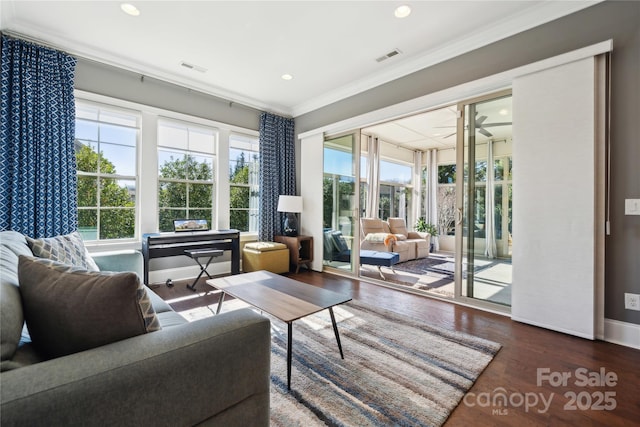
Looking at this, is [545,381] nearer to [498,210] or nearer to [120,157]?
[498,210]

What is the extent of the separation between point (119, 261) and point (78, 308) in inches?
73.4

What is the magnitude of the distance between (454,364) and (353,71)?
11.6 feet

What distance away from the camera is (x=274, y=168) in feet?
16.4

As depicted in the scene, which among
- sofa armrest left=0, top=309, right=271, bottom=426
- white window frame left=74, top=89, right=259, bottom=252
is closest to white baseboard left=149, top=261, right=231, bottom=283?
white window frame left=74, top=89, right=259, bottom=252

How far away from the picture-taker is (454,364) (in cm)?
190

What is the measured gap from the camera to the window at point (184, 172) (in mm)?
4082

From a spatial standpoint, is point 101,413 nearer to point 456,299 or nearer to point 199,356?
point 199,356

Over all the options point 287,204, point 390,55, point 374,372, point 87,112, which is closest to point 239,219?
point 287,204

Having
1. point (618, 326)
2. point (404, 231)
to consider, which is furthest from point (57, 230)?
point (404, 231)

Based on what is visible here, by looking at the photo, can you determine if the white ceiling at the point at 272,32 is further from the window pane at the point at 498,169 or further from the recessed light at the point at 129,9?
the window pane at the point at 498,169

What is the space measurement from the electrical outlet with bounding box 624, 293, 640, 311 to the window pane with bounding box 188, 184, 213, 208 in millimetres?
4941

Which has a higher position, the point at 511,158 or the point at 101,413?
the point at 511,158

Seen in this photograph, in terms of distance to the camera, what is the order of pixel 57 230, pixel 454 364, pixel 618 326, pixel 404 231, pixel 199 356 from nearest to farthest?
pixel 199 356 → pixel 454 364 → pixel 618 326 → pixel 57 230 → pixel 404 231

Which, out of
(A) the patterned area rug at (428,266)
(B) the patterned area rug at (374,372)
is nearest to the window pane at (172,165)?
(B) the patterned area rug at (374,372)
